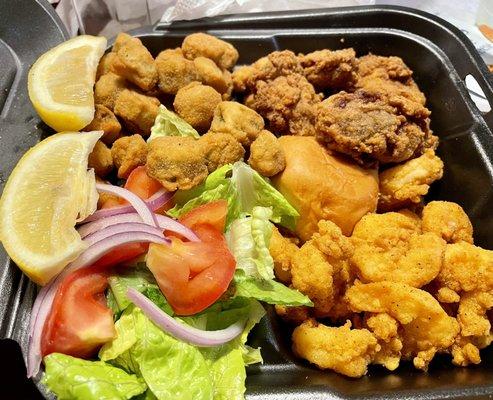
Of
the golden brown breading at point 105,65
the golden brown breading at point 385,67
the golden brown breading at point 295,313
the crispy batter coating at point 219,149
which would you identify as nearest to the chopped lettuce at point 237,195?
the crispy batter coating at point 219,149

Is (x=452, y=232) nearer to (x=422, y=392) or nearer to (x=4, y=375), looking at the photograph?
(x=422, y=392)

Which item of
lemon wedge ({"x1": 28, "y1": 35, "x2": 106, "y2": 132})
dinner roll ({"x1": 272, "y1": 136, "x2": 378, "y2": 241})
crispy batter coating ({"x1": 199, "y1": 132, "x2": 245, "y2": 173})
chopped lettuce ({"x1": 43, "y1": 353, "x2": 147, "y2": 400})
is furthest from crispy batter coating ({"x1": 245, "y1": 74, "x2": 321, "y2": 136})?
chopped lettuce ({"x1": 43, "y1": 353, "x2": 147, "y2": 400})

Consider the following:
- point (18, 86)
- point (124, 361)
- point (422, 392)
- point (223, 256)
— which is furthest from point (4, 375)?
point (422, 392)

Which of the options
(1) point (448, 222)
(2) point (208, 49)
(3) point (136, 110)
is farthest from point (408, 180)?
(3) point (136, 110)

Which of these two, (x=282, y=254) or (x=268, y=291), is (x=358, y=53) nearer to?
(x=282, y=254)

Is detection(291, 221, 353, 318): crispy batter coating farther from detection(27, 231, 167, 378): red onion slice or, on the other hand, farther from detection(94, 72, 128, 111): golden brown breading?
detection(94, 72, 128, 111): golden brown breading

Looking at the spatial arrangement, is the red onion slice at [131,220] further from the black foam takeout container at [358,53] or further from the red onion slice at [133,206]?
the black foam takeout container at [358,53]
